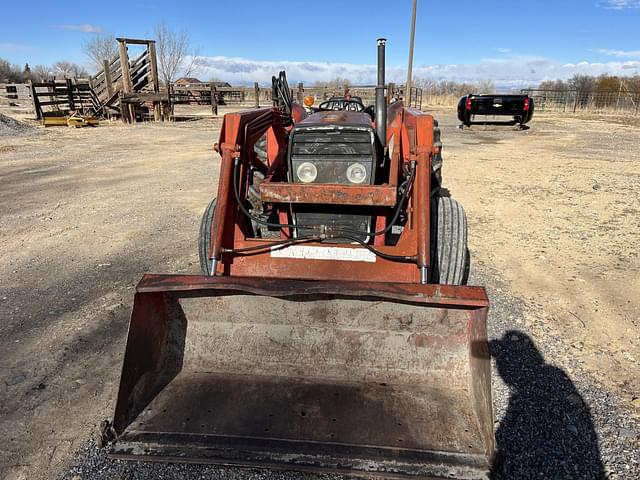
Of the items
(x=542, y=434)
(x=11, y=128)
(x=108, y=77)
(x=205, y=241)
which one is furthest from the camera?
(x=108, y=77)

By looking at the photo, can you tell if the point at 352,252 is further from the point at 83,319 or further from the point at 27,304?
the point at 27,304

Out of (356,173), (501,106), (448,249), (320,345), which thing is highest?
(501,106)

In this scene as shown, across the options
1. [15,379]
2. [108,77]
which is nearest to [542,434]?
[15,379]

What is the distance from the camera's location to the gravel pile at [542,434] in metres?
2.17

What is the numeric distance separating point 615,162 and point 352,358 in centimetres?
1031

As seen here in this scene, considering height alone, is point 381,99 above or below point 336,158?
above

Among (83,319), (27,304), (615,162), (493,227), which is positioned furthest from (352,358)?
(615,162)

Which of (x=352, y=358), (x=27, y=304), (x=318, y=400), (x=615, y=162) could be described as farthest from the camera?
(x=615, y=162)

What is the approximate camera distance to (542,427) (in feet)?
7.97

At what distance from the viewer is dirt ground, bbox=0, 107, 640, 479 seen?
2746 mm

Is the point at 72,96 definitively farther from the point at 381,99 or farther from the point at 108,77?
the point at 381,99

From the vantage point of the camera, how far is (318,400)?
7.83ft

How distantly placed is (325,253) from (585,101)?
32.4 metres

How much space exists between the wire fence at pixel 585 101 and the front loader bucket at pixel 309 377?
94.9 feet
